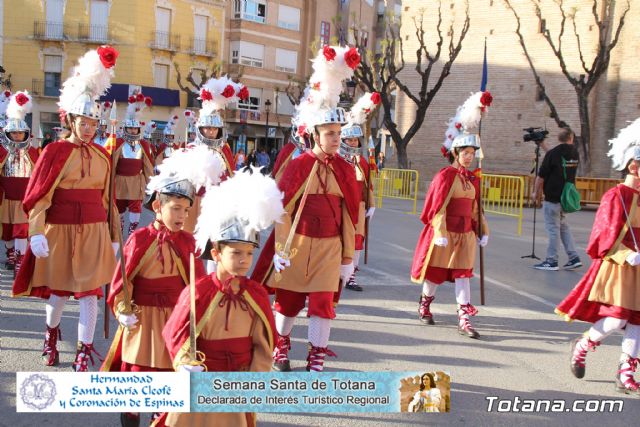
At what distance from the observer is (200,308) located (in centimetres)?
352

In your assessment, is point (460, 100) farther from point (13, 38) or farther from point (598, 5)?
point (13, 38)

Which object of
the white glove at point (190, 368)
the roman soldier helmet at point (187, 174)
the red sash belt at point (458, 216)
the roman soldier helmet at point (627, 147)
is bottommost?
the white glove at point (190, 368)

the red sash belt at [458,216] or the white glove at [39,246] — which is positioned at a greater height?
the red sash belt at [458,216]

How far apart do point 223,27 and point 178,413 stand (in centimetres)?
4690

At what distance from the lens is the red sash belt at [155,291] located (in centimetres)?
440

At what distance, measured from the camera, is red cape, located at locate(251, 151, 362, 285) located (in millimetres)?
5785

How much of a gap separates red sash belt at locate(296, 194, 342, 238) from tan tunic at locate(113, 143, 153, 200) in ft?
23.8

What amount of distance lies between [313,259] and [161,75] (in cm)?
4090

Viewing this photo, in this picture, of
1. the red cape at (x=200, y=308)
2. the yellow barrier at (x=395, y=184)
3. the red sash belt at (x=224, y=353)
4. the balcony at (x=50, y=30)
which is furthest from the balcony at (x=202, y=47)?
the red sash belt at (x=224, y=353)

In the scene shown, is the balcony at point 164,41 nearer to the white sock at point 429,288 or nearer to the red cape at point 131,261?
the white sock at point 429,288

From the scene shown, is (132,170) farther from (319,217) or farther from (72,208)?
(319,217)

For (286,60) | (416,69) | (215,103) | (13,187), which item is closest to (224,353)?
(215,103)

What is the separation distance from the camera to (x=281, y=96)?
5184 cm

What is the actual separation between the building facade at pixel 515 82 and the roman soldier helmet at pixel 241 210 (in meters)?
24.6
